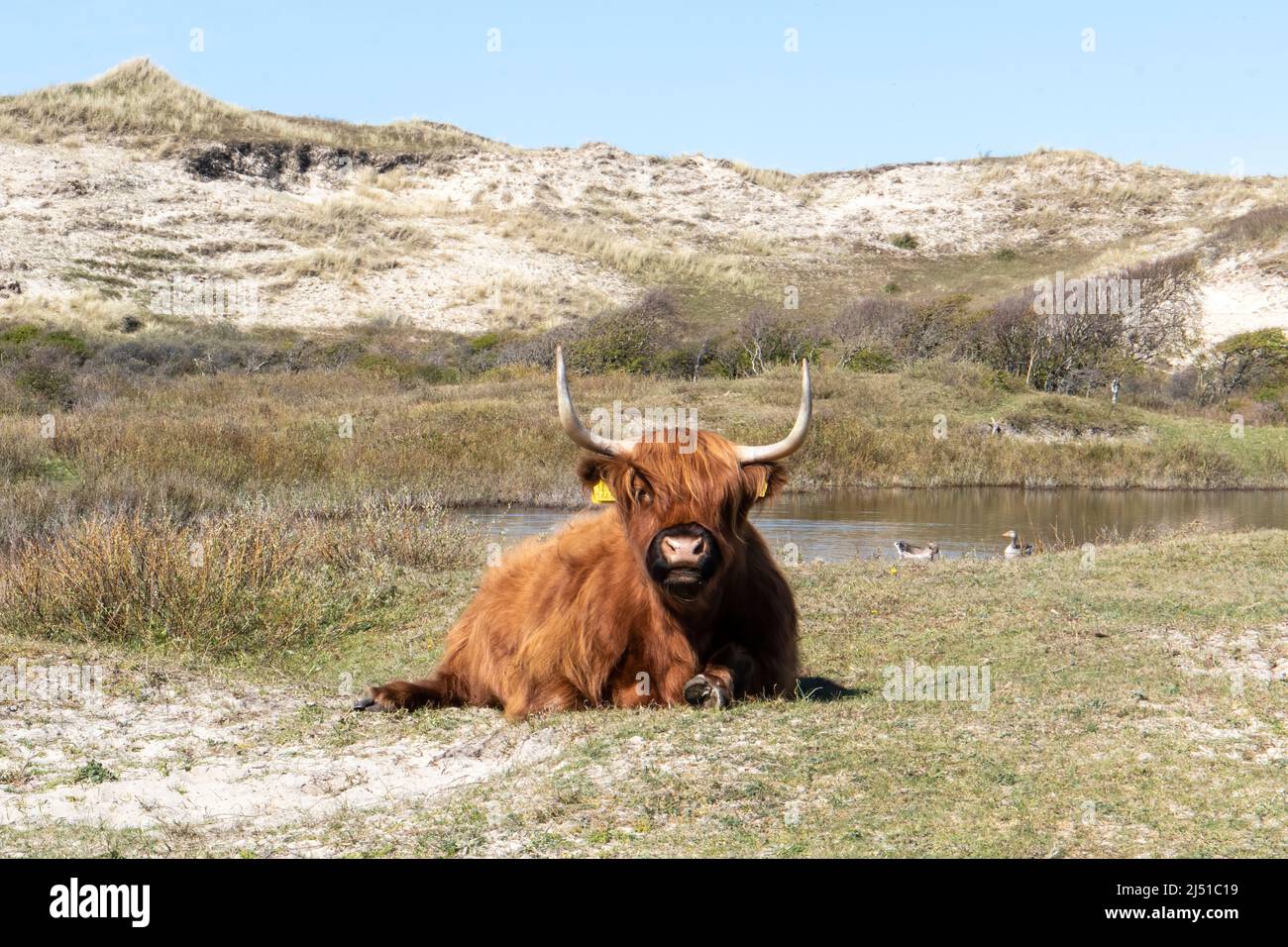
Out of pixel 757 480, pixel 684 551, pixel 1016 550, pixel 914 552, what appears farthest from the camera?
pixel 1016 550

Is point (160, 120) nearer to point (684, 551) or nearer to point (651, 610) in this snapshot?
point (651, 610)

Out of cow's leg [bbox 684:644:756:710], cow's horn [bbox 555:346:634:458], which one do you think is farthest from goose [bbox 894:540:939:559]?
cow's horn [bbox 555:346:634:458]

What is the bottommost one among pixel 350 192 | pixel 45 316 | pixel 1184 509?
pixel 1184 509

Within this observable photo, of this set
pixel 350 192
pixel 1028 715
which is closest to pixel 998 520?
pixel 1028 715

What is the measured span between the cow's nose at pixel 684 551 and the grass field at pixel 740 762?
2.42ft

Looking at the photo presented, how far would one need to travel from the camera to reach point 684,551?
5.80 meters

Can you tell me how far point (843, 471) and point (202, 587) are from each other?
60.5ft

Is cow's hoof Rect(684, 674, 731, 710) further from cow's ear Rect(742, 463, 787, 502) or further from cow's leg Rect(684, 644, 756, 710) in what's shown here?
cow's ear Rect(742, 463, 787, 502)

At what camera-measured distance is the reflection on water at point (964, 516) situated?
62.5 feet

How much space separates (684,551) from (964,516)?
1801 centimetres

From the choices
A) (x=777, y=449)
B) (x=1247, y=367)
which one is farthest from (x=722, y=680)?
(x=1247, y=367)

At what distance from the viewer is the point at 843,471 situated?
90.1 ft

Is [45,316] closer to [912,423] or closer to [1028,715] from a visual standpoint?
[912,423]

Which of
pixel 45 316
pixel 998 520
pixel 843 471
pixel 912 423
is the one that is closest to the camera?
pixel 998 520
